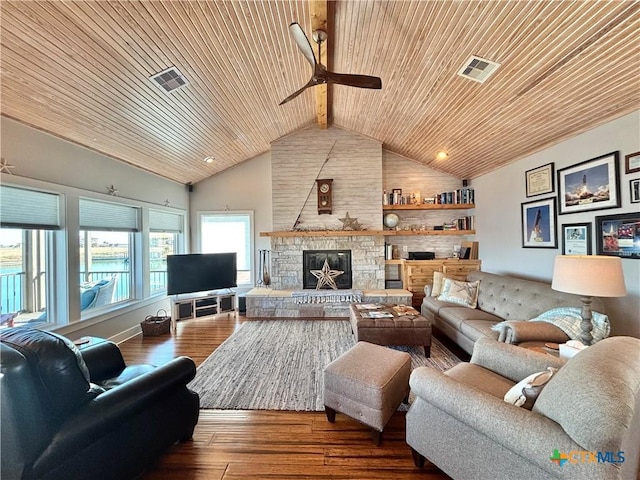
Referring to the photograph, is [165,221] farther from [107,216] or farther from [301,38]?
[301,38]

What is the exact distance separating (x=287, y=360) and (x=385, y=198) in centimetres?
367

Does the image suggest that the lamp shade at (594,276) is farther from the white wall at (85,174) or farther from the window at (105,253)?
the window at (105,253)

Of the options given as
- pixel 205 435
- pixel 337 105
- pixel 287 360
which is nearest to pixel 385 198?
pixel 337 105

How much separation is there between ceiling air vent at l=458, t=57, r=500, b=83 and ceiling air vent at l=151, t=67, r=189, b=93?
2.93 meters

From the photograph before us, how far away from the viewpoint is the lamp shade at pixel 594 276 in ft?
6.40

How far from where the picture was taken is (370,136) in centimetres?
526

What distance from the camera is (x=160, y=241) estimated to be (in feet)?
16.8

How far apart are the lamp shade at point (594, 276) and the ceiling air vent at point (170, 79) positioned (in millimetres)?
3982

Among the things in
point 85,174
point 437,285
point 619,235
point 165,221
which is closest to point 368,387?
point 619,235

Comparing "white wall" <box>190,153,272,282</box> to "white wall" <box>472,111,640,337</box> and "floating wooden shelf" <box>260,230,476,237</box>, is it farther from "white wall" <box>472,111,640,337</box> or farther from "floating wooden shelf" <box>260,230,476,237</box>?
"white wall" <box>472,111,640,337</box>

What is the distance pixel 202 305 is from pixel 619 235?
220 inches

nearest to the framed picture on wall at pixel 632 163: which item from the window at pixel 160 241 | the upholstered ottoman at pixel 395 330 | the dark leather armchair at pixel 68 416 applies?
the upholstered ottoman at pixel 395 330

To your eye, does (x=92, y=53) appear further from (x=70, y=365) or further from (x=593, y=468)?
(x=593, y=468)

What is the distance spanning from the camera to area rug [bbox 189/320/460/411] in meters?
2.40
